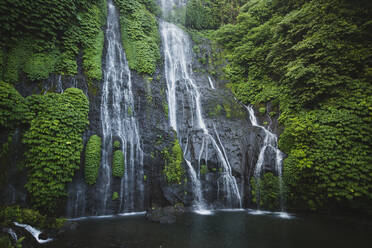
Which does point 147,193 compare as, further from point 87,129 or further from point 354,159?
point 354,159

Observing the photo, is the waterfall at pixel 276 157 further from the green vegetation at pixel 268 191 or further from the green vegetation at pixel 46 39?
the green vegetation at pixel 46 39

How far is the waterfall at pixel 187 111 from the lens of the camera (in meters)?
9.37

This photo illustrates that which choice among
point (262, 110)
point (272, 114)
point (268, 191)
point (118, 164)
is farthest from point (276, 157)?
point (118, 164)

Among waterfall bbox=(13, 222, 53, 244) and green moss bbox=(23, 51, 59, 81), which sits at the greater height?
green moss bbox=(23, 51, 59, 81)

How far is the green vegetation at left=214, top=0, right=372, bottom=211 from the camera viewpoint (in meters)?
6.89

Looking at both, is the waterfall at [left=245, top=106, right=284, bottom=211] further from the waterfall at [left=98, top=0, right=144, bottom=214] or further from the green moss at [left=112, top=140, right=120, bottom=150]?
the green moss at [left=112, top=140, right=120, bottom=150]

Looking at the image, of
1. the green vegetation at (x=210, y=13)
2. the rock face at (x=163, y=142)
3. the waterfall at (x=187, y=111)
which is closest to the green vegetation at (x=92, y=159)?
the rock face at (x=163, y=142)

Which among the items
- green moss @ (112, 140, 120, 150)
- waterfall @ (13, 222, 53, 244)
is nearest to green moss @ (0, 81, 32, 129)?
green moss @ (112, 140, 120, 150)

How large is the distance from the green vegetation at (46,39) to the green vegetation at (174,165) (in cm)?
550

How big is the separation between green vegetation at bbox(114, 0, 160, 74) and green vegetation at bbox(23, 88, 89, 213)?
5.10 metres

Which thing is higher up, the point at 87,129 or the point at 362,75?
the point at 362,75

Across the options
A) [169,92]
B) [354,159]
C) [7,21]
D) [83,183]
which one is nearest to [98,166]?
[83,183]

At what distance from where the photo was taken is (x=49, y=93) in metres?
7.52

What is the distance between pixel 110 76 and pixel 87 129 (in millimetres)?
3539
